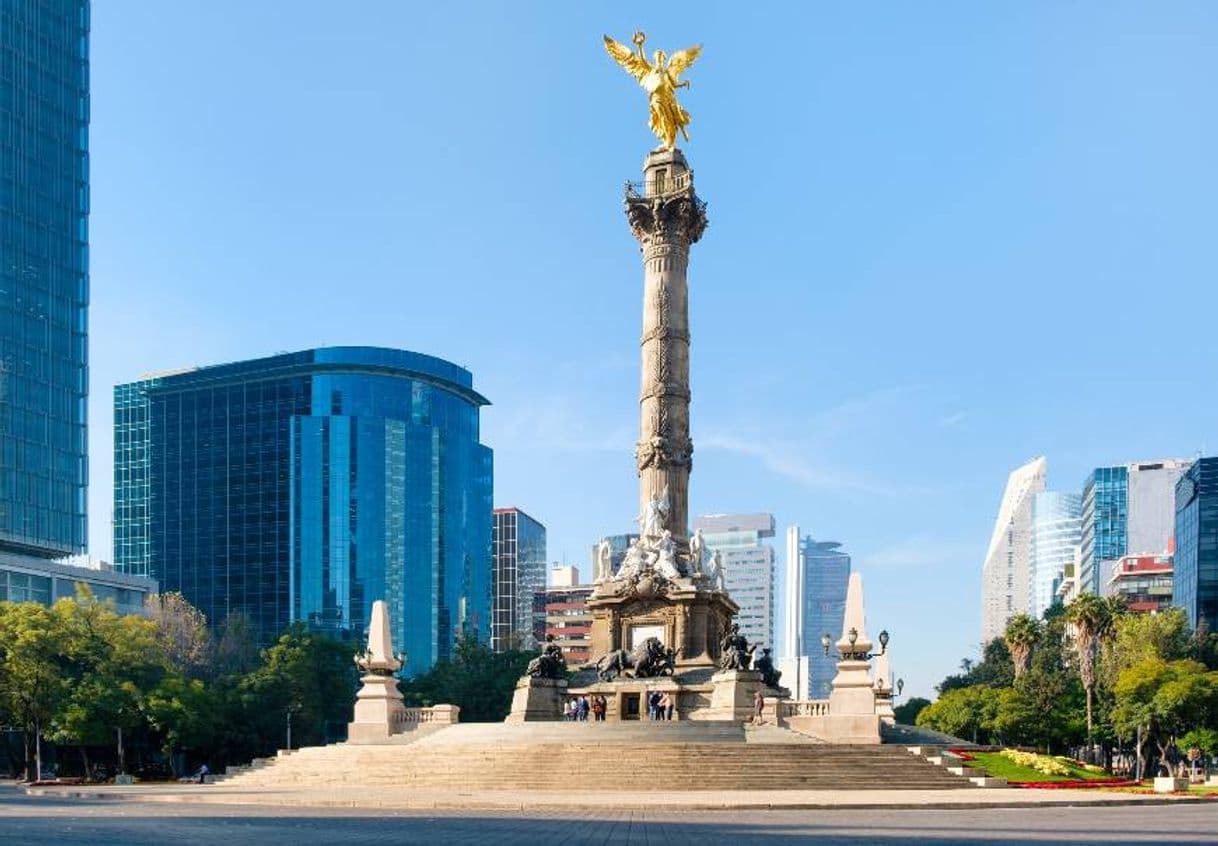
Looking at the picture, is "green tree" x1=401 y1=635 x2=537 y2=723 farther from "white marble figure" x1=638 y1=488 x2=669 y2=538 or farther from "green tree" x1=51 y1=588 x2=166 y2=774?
"white marble figure" x1=638 y1=488 x2=669 y2=538

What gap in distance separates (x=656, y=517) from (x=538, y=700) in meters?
11.4

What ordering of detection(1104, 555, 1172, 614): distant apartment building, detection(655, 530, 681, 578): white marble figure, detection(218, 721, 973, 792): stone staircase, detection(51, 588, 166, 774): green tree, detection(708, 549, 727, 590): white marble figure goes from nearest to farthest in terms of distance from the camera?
detection(218, 721, 973, 792): stone staircase
detection(655, 530, 681, 578): white marble figure
detection(708, 549, 727, 590): white marble figure
detection(51, 588, 166, 774): green tree
detection(1104, 555, 1172, 614): distant apartment building

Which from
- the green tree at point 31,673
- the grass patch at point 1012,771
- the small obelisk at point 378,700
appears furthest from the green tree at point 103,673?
the grass patch at point 1012,771

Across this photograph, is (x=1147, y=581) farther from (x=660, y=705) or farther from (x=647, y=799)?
(x=647, y=799)

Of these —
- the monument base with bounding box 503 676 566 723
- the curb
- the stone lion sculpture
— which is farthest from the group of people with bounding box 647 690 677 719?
the curb

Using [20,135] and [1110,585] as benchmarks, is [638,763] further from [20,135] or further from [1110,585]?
[1110,585]

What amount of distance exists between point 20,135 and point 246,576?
5729 centimetres

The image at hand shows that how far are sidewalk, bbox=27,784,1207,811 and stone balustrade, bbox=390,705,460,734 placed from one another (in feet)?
44.3

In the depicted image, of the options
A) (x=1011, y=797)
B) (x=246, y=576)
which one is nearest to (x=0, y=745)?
(x=1011, y=797)

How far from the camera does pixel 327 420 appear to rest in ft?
515

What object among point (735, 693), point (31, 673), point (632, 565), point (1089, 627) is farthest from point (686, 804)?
point (1089, 627)

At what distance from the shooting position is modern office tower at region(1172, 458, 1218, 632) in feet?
384

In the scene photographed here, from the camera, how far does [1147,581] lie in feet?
519

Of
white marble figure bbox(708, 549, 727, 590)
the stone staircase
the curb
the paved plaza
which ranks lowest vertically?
the stone staircase
